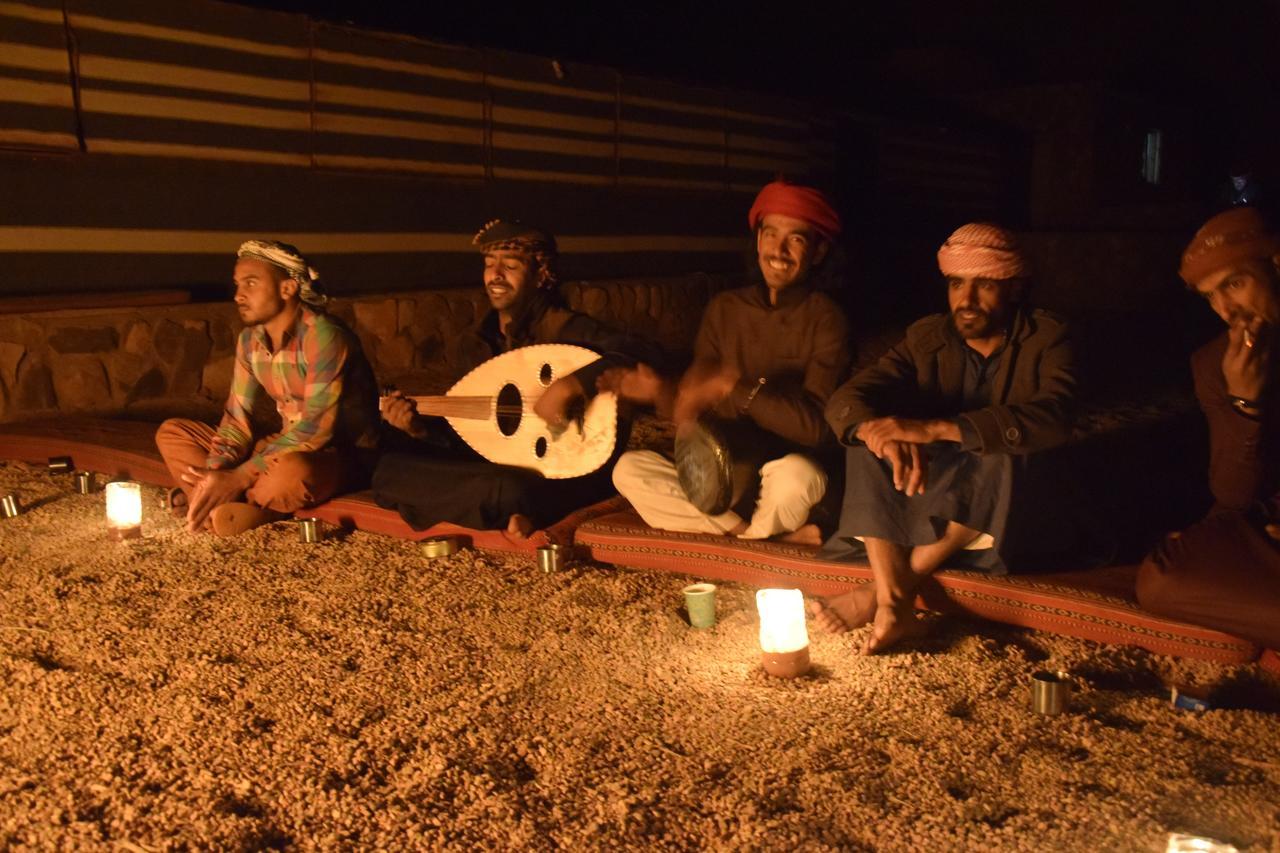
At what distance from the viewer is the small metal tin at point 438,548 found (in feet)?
14.7

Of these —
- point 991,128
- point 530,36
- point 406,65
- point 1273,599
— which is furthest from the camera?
point 991,128

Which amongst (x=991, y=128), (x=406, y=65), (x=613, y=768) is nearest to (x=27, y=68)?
(x=406, y=65)

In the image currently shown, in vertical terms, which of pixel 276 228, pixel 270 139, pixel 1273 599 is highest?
pixel 270 139

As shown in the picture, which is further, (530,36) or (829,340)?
(530,36)

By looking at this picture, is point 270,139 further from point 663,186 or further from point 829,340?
A: point 829,340

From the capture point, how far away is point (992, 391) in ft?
12.2

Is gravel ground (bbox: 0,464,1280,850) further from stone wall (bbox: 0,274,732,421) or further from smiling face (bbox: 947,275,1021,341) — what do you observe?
stone wall (bbox: 0,274,732,421)

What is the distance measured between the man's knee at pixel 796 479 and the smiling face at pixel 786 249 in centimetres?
69

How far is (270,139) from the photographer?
26.8 ft

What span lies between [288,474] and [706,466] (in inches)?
73.9

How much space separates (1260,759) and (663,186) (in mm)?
9404

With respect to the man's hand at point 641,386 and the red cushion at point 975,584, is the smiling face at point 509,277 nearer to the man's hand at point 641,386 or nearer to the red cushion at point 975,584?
the man's hand at point 641,386

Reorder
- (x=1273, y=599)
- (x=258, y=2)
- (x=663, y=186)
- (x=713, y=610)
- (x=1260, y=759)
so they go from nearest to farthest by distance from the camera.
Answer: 1. (x=1260, y=759)
2. (x=1273, y=599)
3. (x=713, y=610)
4. (x=258, y=2)
5. (x=663, y=186)

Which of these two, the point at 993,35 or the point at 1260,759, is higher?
the point at 993,35
